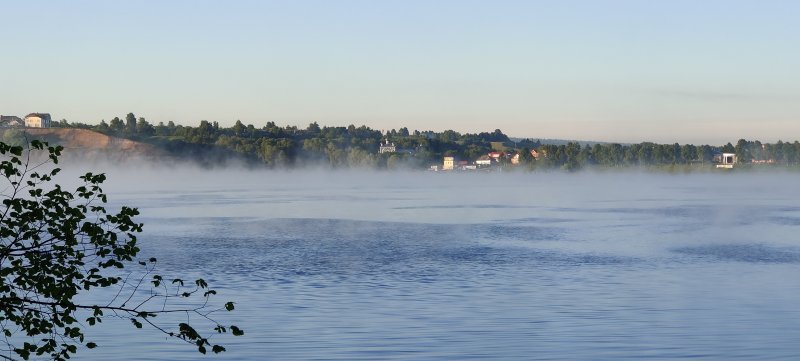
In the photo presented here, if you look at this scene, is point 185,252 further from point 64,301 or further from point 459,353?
point 64,301

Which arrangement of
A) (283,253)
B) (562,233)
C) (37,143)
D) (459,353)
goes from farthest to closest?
1. (562,233)
2. (283,253)
3. (459,353)
4. (37,143)

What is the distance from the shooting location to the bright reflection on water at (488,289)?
69.7 feet

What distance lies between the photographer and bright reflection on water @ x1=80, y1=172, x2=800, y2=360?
21250 millimetres

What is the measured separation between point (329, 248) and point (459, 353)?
26419 millimetres

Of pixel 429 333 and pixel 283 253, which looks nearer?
pixel 429 333

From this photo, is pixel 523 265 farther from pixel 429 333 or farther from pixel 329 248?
pixel 429 333

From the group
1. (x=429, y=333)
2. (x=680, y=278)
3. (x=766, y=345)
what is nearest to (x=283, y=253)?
(x=680, y=278)

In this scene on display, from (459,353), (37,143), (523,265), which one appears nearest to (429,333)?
(459,353)

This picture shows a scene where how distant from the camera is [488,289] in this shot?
30.7 meters

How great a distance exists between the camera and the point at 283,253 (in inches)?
1710

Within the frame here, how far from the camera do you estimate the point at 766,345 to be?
21.3 metres

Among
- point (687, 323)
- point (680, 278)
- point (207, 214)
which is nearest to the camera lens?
point (687, 323)

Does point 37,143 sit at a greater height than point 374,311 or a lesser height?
greater

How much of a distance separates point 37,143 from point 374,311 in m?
15.7
